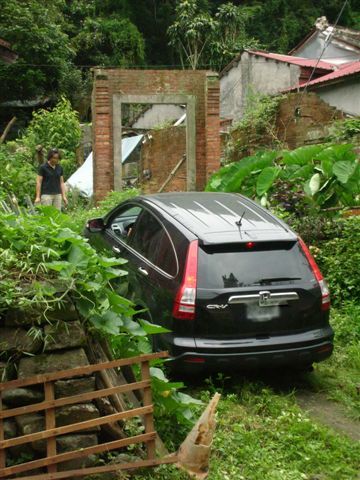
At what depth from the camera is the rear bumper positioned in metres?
5.29

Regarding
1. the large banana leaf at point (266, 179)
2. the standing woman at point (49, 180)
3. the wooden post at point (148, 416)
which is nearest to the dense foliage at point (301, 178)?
the large banana leaf at point (266, 179)

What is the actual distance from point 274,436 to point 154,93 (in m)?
11.3

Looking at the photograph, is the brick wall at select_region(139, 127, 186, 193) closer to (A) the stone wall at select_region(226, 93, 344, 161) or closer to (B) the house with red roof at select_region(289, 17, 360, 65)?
(A) the stone wall at select_region(226, 93, 344, 161)

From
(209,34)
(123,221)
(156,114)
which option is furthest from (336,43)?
(123,221)

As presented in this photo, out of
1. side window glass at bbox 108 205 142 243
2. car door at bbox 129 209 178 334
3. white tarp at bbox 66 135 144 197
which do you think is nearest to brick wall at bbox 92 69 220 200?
white tarp at bbox 66 135 144 197

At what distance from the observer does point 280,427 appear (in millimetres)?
4914

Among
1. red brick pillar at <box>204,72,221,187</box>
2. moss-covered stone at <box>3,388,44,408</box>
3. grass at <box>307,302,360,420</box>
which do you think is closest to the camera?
moss-covered stone at <box>3,388,44,408</box>

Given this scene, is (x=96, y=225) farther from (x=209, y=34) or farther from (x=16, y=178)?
(x=209, y=34)

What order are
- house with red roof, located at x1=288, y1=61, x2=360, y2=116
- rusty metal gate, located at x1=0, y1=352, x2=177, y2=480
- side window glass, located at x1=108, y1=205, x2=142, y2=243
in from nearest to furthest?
rusty metal gate, located at x1=0, y1=352, x2=177, y2=480 → side window glass, located at x1=108, y1=205, x2=142, y2=243 → house with red roof, located at x1=288, y1=61, x2=360, y2=116

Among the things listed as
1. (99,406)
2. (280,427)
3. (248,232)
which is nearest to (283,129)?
(248,232)

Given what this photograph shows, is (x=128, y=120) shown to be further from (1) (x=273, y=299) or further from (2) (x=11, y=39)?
(1) (x=273, y=299)

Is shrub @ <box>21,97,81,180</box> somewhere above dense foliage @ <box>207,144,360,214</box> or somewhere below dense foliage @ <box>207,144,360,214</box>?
above

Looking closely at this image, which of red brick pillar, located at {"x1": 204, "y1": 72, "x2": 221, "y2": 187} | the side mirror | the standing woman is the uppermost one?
red brick pillar, located at {"x1": 204, "y1": 72, "x2": 221, "y2": 187}

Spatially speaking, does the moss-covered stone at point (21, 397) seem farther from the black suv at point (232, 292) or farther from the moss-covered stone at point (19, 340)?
the black suv at point (232, 292)
